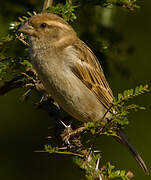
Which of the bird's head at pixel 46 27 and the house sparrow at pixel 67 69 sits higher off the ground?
the bird's head at pixel 46 27

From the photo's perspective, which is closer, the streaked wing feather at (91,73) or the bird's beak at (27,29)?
the bird's beak at (27,29)

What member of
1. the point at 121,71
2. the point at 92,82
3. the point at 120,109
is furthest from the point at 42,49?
the point at 120,109

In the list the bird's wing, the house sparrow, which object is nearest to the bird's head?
the house sparrow

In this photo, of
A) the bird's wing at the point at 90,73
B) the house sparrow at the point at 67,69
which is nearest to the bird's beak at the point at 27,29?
the house sparrow at the point at 67,69

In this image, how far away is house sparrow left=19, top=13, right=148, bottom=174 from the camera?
3471 mm

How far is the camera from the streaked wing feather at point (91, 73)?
375 centimetres

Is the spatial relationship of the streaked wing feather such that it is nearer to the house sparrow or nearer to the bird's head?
the house sparrow

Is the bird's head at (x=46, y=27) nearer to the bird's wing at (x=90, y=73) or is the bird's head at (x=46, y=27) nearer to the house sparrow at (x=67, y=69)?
the house sparrow at (x=67, y=69)

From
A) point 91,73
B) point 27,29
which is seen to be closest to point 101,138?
point 91,73

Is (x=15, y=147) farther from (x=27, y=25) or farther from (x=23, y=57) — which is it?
(x=27, y=25)

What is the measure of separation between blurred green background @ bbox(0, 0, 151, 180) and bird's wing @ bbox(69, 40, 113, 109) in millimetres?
392

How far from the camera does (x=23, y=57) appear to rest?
3.69 meters

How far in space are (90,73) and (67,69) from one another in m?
0.31

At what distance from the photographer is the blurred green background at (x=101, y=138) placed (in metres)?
4.20
